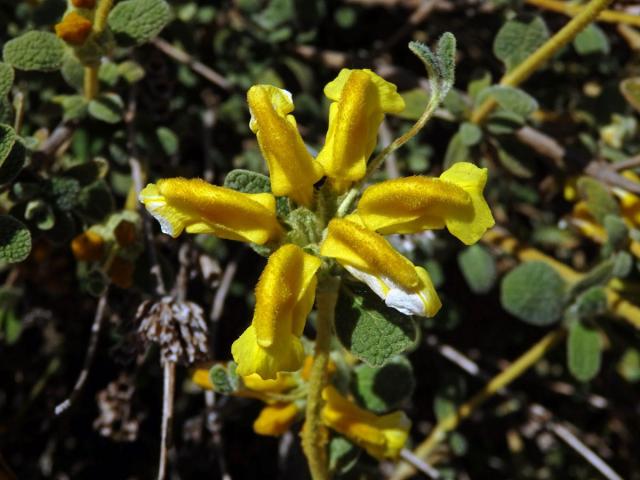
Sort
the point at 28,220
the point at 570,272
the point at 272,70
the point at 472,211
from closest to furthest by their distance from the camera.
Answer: the point at 472,211
the point at 28,220
the point at 570,272
the point at 272,70

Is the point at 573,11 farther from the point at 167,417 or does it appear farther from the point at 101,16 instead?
the point at 167,417

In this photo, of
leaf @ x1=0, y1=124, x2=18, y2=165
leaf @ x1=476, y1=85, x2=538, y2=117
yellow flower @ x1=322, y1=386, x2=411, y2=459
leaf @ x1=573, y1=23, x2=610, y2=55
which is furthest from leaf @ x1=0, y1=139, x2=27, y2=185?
leaf @ x1=573, y1=23, x2=610, y2=55

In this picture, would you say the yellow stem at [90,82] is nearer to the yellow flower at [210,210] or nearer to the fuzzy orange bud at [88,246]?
the fuzzy orange bud at [88,246]

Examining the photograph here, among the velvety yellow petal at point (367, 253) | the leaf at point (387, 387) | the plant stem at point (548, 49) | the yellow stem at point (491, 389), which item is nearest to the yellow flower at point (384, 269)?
the velvety yellow petal at point (367, 253)

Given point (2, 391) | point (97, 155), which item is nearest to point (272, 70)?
point (97, 155)

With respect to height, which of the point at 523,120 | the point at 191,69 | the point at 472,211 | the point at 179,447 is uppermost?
the point at 472,211

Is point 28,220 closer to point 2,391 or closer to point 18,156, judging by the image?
point 18,156
